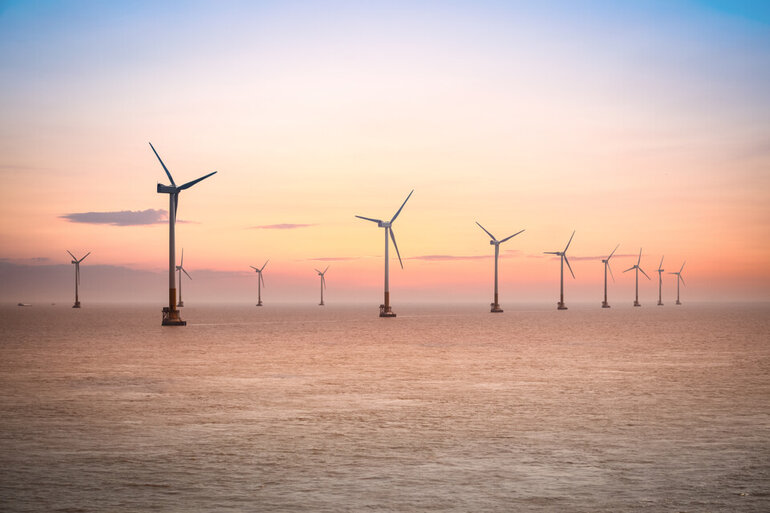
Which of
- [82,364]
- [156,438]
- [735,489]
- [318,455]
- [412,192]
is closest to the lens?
[735,489]

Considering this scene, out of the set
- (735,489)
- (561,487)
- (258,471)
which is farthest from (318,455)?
(735,489)

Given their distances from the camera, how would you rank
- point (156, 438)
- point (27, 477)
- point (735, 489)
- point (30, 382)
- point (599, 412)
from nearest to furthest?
point (735, 489)
point (27, 477)
point (156, 438)
point (599, 412)
point (30, 382)

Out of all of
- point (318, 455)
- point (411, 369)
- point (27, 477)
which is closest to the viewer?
point (27, 477)

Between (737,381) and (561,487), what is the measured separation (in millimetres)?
24658

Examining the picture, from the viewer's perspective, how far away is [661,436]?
2028cm

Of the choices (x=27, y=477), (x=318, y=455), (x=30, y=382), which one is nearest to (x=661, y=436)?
(x=318, y=455)

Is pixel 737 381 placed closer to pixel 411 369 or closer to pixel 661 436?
pixel 411 369

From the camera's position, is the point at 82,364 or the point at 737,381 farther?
the point at 82,364

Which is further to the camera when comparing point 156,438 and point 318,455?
point 156,438

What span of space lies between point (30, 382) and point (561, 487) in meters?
28.2

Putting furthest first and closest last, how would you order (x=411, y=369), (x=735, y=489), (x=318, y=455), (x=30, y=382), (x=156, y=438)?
1. (x=411, y=369)
2. (x=30, y=382)
3. (x=156, y=438)
4. (x=318, y=455)
5. (x=735, y=489)

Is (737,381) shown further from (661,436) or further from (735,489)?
(735,489)

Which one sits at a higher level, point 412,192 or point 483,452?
point 412,192

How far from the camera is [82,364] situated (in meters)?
46.5
